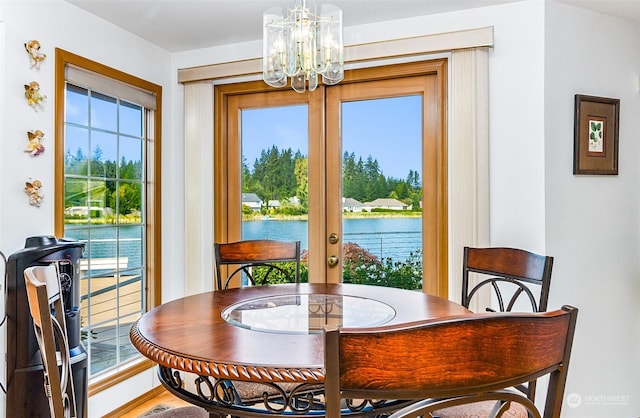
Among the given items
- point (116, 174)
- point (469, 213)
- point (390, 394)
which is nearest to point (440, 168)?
point (469, 213)

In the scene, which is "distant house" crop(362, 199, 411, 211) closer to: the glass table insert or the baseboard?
the glass table insert

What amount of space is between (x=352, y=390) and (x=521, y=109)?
7.57ft

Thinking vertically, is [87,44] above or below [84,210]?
above

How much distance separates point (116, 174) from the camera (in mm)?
2996

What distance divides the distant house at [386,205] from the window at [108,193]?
149 cm

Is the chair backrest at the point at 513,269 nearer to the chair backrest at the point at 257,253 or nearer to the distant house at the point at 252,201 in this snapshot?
the chair backrest at the point at 257,253

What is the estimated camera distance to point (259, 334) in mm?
1408

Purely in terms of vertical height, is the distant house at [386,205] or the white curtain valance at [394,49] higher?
the white curtain valance at [394,49]

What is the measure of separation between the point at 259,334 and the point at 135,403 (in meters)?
2.09

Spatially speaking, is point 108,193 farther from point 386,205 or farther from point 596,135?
point 596,135

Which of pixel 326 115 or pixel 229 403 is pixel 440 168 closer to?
pixel 326 115

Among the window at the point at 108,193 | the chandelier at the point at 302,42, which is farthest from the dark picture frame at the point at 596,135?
the window at the point at 108,193

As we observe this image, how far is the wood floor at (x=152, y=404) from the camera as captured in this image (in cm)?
292

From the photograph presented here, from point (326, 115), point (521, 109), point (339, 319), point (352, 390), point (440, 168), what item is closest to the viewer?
point (352, 390)
